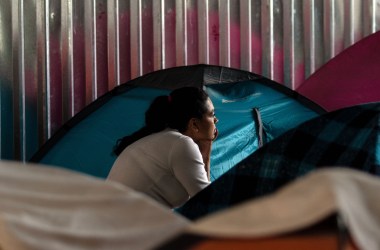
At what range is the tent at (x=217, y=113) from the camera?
12.9ft

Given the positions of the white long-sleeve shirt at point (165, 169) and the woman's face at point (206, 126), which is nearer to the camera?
the white long-sleeve shirt at point (165, 169)

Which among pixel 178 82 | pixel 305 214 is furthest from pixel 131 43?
pixel 305 214

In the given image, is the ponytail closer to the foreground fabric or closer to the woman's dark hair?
the woman's dark hair

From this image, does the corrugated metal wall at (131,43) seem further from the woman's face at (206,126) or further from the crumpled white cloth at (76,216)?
the crumpled white cloth at (76,216)

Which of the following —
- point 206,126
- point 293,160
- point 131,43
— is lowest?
point 206,126

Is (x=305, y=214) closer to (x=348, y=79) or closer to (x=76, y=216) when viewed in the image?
(x=76, y=216)

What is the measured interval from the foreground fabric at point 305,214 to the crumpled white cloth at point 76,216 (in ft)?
0.15

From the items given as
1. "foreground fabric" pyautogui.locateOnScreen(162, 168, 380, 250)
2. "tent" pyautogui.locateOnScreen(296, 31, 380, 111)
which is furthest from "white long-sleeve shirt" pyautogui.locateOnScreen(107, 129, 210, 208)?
"foreground fabric" pyautogui.locateOnScreen(162, 168, 380, 250)

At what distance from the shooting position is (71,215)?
990 millimetres

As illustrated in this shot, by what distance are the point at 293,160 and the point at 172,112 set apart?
1257 mm

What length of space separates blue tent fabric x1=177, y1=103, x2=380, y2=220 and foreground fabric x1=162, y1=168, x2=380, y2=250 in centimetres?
97

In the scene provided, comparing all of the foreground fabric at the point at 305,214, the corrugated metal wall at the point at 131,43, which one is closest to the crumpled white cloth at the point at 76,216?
the foreground fabric at the point at 305,214

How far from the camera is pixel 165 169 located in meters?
2.90

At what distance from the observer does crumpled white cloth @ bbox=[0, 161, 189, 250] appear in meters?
0.95
